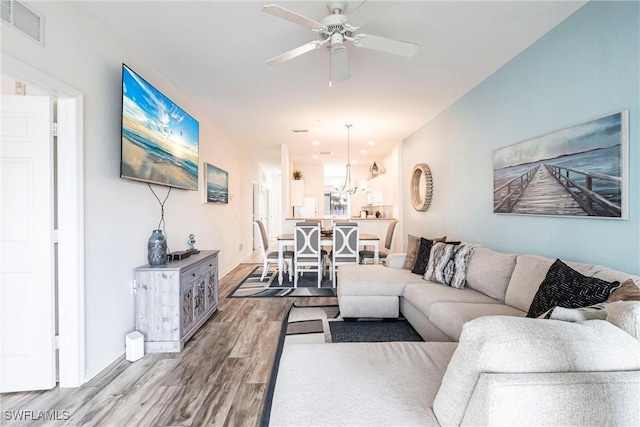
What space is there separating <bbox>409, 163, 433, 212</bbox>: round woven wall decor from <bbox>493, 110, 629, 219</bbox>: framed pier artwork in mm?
1822

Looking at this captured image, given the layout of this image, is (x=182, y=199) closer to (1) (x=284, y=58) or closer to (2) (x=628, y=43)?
(1) (x=284, y=58)

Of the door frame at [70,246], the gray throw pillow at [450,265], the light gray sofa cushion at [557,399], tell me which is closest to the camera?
the light gray sofa cushion at [557,399]

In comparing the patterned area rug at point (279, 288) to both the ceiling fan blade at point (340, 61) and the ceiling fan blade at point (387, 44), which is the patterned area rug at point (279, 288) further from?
the ceiling fan blade at point (387, 44)

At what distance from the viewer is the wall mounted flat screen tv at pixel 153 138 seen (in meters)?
2.31

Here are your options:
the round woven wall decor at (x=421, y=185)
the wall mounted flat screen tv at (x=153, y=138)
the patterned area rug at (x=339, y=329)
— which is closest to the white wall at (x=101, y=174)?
the wall mounted flat screen tv at (x=153, y=138)

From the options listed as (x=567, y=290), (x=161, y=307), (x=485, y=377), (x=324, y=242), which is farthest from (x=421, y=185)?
(x=485, y=377)

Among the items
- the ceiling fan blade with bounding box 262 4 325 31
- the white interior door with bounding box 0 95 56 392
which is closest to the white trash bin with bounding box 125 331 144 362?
the white interior door with bounding box 0 95 56 392

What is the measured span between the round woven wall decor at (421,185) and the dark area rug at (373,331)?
7.73ft

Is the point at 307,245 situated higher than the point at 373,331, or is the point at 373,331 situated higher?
the point at 307,245

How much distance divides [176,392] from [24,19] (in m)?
2.41

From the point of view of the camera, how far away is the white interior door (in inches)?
73.3

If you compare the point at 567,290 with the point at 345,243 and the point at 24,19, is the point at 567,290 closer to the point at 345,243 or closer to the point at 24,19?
the point at 345,243

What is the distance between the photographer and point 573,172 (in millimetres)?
2070

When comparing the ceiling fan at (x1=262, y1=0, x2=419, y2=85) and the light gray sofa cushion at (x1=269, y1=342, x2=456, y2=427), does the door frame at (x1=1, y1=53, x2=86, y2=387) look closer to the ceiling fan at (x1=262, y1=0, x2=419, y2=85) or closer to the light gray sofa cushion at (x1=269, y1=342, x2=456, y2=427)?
the ceiling fan at (x1=262, y1=0, x2=419, y2=85)
